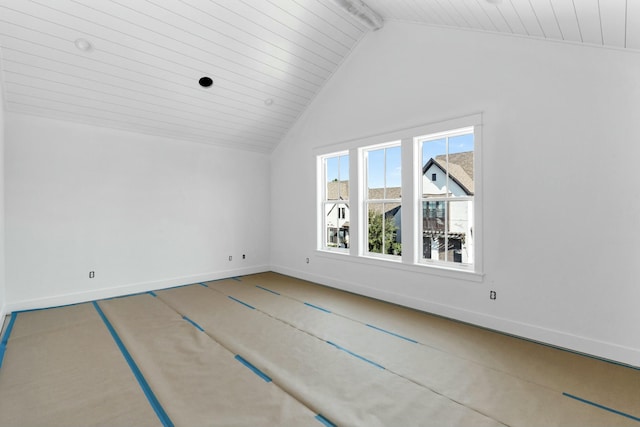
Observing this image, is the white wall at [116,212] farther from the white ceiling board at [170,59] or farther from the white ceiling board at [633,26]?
the white ceiling board at [633,26]

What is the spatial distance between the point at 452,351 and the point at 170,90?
15.2 feet

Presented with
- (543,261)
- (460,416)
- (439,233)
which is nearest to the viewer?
(460,416)

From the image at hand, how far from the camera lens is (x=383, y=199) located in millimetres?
4633

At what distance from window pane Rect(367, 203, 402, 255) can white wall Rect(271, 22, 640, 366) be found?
0.37m

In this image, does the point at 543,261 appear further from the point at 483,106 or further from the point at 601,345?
the point at 483,106

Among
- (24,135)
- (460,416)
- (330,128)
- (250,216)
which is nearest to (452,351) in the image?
(460,416)

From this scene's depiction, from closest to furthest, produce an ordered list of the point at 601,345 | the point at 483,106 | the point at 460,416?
1. the point at 460,416
2. the point at 601,345
3. the point at 483,106

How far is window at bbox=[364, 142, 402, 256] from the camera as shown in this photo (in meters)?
4.49

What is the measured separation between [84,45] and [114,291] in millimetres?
3248

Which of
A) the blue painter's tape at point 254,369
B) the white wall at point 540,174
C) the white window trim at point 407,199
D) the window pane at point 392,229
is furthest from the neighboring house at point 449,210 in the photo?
the blue painter's tape at point 254,369

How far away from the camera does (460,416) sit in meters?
1.98

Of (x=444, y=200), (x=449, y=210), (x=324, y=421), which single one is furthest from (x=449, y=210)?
(x=324, y=421)

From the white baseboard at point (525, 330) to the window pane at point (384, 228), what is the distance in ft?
2.01

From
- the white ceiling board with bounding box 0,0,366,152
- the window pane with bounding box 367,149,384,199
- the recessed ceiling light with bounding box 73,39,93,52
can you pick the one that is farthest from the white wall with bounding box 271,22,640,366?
the recessed ceiling light with bounding box 73,39,93,52
